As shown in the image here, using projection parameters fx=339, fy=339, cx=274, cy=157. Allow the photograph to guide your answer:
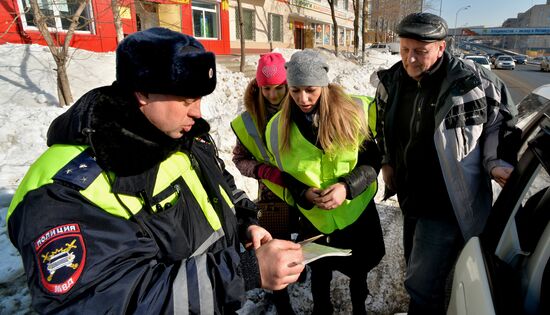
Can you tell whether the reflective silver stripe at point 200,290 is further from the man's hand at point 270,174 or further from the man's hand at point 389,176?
the man's hand at point 389,176

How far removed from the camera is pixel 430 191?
222 cm

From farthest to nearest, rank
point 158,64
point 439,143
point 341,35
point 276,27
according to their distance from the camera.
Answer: point 341,35, point 276,27, point 439,143, point 158,64

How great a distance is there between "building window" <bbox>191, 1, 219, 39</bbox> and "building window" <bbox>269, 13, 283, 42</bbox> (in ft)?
22.3

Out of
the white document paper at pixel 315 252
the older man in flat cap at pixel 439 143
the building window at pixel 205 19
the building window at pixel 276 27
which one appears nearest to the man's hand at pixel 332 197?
the older man in flat cap at pixel 439 143

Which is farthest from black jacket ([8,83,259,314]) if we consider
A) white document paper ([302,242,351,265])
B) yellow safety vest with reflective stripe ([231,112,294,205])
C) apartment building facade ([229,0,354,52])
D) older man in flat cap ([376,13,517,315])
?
apartment building facade ([229,0,354,52])

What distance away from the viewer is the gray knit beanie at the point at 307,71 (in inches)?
88.4

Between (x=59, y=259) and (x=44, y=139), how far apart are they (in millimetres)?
4894

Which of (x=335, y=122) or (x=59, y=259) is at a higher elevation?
(x=335, y=122)

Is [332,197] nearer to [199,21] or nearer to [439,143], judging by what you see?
[439,143]

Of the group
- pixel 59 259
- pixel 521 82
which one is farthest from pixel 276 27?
pixel 59 259

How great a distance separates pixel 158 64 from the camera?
3.83ft

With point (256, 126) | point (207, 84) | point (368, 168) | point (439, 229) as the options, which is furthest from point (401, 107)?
point (207, 84)

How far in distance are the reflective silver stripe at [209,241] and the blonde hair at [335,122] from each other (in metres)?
0.97

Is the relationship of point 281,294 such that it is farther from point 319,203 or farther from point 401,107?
point 401,107
